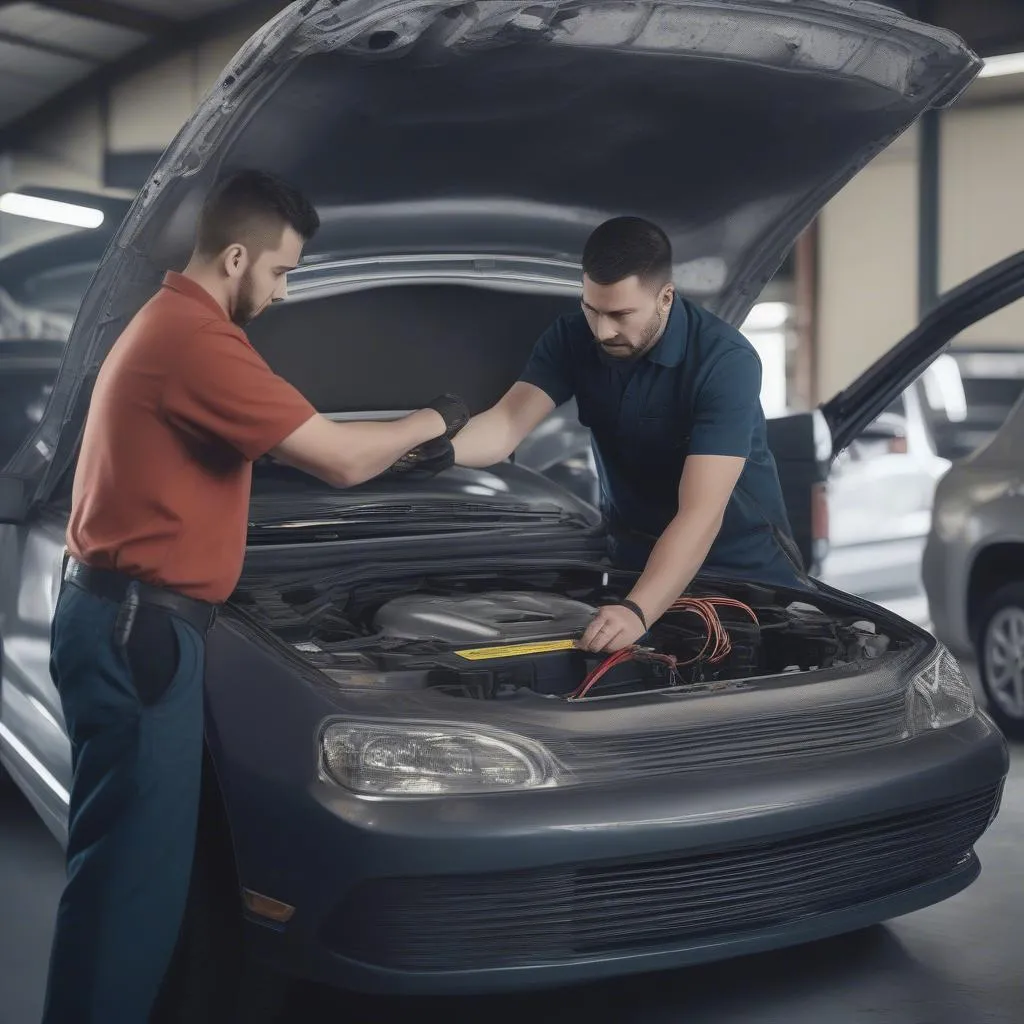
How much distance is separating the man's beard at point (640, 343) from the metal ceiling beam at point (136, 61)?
40.8 ft

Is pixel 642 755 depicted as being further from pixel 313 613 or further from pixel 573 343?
pixel 573 343

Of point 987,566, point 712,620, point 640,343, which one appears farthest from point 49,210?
point 712,620

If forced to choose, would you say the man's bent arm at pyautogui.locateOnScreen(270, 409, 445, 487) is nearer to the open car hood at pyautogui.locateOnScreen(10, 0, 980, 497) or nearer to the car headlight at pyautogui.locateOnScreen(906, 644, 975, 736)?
the open car hood at pyautogui.locateOnScreen(10, 0, 980, 497)

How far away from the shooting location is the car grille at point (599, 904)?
2.38m

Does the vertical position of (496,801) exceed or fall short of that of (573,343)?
it falls short

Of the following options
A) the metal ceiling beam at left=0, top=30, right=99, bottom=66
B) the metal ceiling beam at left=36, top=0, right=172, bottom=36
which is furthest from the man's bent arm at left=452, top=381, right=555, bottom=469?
→ the metal ceiling beam at left=0, top=30, right=99, bottom=66

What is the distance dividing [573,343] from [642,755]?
4.46ft

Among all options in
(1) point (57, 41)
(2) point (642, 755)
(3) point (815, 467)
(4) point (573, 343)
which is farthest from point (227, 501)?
(1) point (57, 41)

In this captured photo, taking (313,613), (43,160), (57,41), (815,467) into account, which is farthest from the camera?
(43,160)

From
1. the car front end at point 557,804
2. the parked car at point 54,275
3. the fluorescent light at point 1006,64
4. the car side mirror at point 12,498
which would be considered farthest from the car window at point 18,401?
the fluorescent light at point 1006,64

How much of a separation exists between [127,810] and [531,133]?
1.66 m

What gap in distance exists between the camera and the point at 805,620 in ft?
10.5

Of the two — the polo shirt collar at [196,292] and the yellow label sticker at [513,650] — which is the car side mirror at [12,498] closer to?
the polo shirt collar at [196,292]

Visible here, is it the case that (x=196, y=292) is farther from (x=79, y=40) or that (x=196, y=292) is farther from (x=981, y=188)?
(x=79, y=40)
